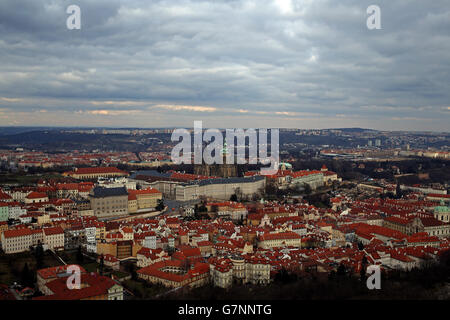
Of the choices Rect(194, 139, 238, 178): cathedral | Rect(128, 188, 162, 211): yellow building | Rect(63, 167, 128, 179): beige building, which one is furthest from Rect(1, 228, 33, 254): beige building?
Rect(194, 139, 238, 178): cathedral

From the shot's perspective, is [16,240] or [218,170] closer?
[16,240]

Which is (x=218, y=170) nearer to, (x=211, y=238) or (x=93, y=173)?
(x=93, y=173)

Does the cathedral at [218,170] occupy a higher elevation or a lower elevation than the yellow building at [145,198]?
higher

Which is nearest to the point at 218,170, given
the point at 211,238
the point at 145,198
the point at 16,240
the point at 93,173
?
the point at 93,173

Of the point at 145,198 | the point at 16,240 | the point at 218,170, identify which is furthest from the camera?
the point at 218,170

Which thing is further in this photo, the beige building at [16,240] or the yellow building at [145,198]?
the yellow building at [145,198]

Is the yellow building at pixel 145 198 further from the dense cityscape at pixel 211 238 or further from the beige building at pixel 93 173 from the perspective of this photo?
the beige building at pixel 93 173

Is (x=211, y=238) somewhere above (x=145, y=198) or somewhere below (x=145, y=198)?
below

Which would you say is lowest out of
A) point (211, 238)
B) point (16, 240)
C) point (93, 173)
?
point (211, 238)

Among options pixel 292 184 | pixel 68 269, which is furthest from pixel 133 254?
pixel 292 184

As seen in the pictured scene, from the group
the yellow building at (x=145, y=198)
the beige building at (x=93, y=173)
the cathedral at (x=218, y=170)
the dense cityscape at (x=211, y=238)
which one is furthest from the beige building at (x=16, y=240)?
the cathedral at (x=218, y=170)
